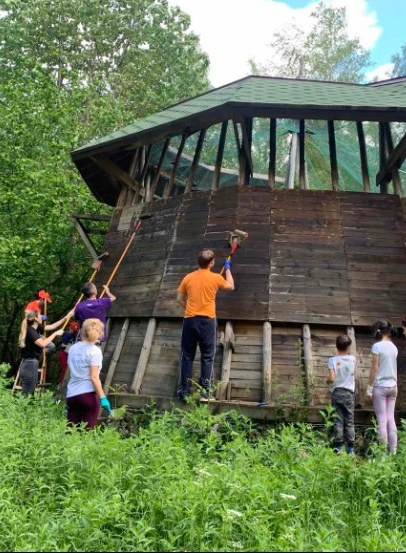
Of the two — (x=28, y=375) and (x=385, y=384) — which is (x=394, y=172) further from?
(x=28, y=375)

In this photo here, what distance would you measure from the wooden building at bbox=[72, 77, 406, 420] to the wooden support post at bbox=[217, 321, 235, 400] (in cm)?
2

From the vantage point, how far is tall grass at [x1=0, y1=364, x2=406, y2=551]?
349 centimetres

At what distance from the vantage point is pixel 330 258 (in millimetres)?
8508

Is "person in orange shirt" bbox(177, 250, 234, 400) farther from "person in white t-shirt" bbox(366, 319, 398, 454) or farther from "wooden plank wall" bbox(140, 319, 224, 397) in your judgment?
"person in white t-shirt" bbox(366, 319, 398, 454)

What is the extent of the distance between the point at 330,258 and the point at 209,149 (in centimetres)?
963

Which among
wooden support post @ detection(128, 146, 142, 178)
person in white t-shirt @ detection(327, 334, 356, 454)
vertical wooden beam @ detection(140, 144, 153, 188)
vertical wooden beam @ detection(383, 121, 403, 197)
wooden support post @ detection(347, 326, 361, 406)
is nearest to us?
person in white t-shirt @ detection(327, 334, 356, 454)

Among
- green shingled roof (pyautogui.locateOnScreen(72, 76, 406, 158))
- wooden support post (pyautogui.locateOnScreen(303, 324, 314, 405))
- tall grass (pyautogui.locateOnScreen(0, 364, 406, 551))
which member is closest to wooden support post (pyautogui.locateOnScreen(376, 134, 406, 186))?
green shingled roof (pyautogui.locateOnScreen(72, 76, 406, 158))

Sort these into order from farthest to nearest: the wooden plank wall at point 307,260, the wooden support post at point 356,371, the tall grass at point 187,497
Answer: the wooden plank wall at point 307,260, the wooden support post at point 356,371, the tall grass at point 187,497

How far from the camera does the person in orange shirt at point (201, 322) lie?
6.93 m

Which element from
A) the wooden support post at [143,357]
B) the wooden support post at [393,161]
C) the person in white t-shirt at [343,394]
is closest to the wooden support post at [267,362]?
the person in white t-shirt at [343,394]

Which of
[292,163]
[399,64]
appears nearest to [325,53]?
[399,64]

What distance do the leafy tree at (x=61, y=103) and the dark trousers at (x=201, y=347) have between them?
7987mm

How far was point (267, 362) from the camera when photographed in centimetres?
761

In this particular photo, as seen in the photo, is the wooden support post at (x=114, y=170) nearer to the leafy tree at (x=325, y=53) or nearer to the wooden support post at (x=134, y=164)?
the wooden support post at (x=134, y=164)
